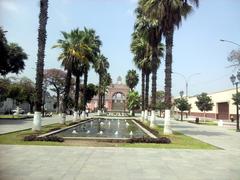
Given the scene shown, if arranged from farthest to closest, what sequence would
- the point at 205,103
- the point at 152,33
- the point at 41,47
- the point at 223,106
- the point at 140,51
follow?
the point at 223,106 < the point at 205,103 < the point at 140,51 < the point at 152,33 < the point at 41,47

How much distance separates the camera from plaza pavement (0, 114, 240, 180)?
409 inches

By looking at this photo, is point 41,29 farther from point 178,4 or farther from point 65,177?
point 65,177

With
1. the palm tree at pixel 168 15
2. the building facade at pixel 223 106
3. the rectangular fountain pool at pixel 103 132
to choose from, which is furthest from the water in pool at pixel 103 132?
the building facade at pixel 223 106

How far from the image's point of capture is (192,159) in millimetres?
14039

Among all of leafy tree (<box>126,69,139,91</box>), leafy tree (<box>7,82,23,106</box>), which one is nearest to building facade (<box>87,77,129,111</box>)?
leafy tree (<box>126,69,139,91</box>)

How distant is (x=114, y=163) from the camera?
12.4 metres

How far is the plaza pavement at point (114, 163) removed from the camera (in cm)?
1038

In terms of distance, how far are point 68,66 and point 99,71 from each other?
42755mm

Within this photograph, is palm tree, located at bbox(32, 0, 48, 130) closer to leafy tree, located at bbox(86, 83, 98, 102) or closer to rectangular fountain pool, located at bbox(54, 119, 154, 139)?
rectangular fountain pool, located at bbox(54, 119, 154, 139)

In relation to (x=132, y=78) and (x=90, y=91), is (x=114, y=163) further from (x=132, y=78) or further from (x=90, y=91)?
(x=90, y=91)

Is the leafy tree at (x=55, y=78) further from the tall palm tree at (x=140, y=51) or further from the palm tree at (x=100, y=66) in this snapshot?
the tall palm tree at (x=140, y=51)

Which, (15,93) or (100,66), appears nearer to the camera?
(15,93)

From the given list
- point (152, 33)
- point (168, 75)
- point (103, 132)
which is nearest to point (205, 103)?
point (152, 33)

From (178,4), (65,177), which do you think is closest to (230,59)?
(178,4)
